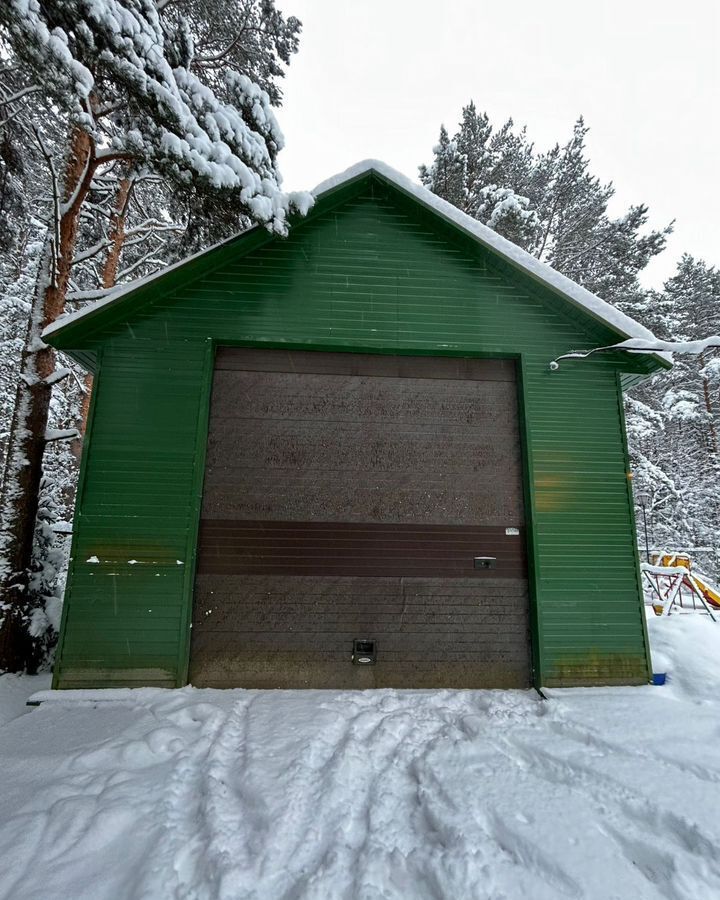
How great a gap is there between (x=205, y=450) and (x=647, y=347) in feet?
16.7

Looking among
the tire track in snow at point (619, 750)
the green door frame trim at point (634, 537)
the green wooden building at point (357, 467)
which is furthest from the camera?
the green door frame trim at point (634, 537)

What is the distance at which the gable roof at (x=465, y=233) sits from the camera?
15.0ft

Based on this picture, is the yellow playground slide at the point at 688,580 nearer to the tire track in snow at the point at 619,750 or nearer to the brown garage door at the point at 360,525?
the brown garage door at the point at 360,525

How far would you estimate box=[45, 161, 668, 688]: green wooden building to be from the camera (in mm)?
4410

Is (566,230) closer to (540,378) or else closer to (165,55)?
(540,378)

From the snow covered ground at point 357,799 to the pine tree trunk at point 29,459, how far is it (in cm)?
142

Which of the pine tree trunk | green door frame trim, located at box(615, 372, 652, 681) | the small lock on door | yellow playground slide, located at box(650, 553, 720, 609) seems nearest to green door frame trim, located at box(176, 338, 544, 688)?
green door frame trim, located at box(615, 372, 652, 681)

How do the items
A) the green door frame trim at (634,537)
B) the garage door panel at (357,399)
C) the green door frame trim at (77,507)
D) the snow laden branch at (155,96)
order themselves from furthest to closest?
1. the garage door panel at (357,399)
2. the green door frame trim at (634,537)
3. the green door frame trim at (77,507)
4. the snow laden branch at (155,96)

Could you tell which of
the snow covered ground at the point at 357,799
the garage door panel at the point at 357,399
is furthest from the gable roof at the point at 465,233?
the snow covered ground at the point at 357,799

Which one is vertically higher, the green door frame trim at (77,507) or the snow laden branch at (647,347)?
the snow laden branch at (647,347)

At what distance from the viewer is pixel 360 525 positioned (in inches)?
186

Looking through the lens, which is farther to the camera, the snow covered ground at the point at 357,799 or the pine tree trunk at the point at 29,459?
the pine tree trunk at the point at 29,459

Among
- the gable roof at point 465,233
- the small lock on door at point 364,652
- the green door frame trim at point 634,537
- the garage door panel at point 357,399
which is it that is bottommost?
the small lock on door at point 364,652

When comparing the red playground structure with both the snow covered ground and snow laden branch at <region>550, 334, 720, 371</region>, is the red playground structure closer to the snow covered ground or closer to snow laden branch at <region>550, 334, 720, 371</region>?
snow laden branch at <region>550, 334, 720, 371</region>
